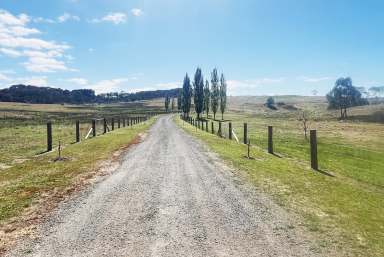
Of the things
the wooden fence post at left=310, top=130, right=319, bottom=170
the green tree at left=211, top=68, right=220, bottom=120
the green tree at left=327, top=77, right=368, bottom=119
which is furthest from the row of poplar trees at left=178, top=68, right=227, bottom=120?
the wooden fence post at left=310, top=130, right=319, bottom=170

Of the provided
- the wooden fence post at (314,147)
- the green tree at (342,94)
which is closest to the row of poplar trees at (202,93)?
the green tree at (342,94)

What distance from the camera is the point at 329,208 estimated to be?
32.2ft

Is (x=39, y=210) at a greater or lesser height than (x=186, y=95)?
lesser

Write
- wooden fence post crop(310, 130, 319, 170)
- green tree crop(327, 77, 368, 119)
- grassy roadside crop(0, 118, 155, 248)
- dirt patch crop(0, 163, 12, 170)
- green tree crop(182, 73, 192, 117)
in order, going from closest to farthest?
grassy roadside crop(0, 118, 155, 248)
dirt patch crop(0, 163, 12, 170)
wooden fence post crop(310, 130, 319, 170)
green tree crop(182, 73, 192, 117)
green tree crop(327, 77, 368, 119)

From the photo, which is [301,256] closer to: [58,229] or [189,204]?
[189,204]

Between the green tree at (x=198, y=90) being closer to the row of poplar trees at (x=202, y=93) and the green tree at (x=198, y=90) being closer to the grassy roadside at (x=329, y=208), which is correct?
the row of poplar trees at (x=202, y=93)

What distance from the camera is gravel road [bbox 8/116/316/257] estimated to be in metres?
6.84

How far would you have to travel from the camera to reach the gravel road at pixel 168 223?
684 centimetres

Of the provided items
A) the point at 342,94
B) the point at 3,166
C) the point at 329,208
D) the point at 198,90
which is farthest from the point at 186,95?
the point at 329,208

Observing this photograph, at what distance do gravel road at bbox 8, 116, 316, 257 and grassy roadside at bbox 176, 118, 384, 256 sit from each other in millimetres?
557

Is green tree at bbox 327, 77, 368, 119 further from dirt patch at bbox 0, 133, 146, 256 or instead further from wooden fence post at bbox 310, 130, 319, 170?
dirt patch at bbox 0, 133, 146, 256

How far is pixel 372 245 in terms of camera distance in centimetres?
741

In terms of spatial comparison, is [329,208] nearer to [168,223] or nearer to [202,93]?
[168,223]

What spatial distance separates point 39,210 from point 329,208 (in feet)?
25.8
